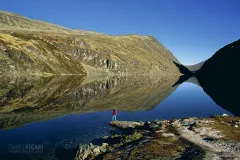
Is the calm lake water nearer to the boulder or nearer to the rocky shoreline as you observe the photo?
the boulder

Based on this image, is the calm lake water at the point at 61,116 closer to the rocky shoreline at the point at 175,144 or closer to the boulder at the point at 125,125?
the boulder at the point at 125,125

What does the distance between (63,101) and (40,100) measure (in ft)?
20.8

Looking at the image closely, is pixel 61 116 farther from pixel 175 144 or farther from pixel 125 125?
pixel 175 144

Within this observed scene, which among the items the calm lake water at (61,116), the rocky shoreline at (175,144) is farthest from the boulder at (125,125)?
the rocky shoreline at (175,144)

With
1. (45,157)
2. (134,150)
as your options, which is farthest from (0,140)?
Result: (134,150)

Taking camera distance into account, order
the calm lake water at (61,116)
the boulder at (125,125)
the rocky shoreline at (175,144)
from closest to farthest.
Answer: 1. the rocky shoreline at (175,144)
2. the calm lake water at (61,116)
3. the boulder at (125,125)

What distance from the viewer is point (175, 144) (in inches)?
1519

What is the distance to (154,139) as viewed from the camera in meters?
41.3

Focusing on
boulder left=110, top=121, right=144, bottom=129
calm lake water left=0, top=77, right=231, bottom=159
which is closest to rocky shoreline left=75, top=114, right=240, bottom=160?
boulder left=110, top=121, right=144, bottom=129

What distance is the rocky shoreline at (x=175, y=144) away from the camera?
34503 millimetres

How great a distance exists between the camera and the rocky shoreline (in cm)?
3450

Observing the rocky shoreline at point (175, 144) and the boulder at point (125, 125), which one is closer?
the rocky shoreline at point (175, 144)

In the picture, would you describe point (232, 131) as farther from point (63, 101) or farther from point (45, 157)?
point (63, 101)

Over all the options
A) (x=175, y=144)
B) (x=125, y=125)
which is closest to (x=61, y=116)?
(x=125, y=125)
